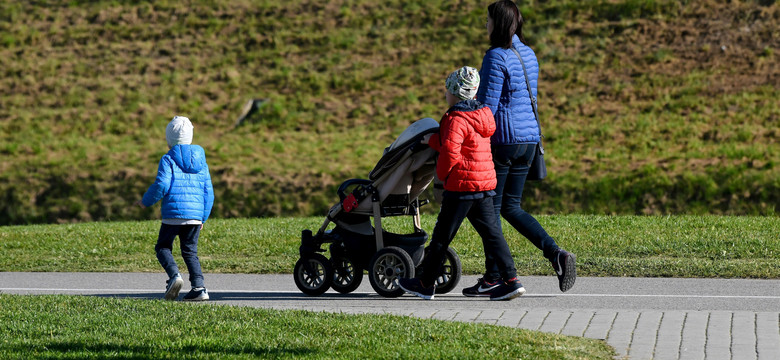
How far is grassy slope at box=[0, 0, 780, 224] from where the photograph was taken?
24797 millimetres

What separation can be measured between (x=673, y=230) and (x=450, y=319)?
6443 mm

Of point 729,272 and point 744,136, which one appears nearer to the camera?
point 729,272

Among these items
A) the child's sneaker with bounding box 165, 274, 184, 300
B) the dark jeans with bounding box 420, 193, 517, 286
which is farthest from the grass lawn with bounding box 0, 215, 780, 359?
the dark jeans with bounding box 420, 193, 517, 286

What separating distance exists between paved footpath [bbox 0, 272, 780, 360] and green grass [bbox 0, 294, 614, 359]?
1.41ft

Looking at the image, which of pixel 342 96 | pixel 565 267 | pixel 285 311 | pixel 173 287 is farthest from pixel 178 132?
pixel 342 96

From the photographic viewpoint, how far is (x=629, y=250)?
11.2 meters

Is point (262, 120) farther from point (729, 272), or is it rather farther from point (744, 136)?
point (729, 272)

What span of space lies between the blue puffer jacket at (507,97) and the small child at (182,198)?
2257 mm

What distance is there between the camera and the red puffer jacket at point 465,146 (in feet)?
24.7

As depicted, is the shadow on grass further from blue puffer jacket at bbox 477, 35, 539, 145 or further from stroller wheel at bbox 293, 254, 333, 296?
blue puffer jacket at bbox 477, 35, 539, 145

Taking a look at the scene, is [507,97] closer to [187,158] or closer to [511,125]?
[511,125]

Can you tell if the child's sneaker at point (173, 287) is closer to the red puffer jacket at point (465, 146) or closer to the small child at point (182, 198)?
the small child at point (182, 198)

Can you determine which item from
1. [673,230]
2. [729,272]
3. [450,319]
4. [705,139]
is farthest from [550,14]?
[450,319]

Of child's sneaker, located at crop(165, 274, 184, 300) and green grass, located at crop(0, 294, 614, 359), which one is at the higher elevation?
green grass, located at crop(0, 294, 614, 359)
